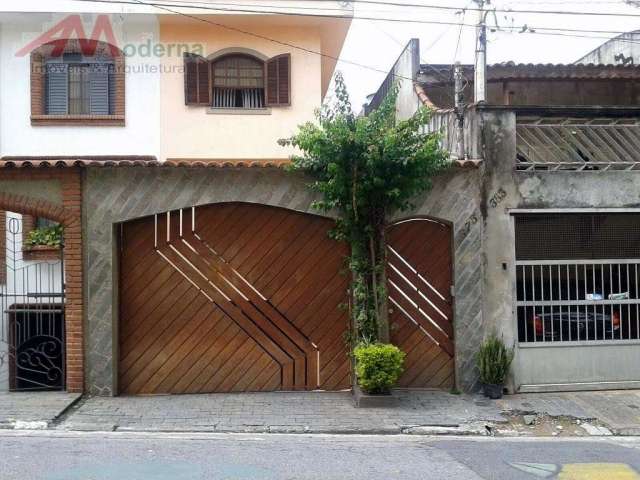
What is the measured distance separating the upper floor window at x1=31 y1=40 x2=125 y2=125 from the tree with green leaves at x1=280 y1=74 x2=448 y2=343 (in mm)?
6598

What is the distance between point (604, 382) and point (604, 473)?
3.86 meters

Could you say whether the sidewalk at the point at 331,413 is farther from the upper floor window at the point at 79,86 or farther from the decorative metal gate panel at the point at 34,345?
the upper floor window at the point at 79,86

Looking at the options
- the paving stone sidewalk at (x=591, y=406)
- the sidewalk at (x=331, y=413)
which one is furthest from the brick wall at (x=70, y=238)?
the paving stone sidewalk at (x=591, y=406)

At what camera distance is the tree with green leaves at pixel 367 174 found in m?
8.73

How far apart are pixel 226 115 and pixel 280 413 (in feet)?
25.6

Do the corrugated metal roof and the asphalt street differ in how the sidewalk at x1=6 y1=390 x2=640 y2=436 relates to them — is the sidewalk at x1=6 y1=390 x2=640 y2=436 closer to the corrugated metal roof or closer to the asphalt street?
the asphalt street

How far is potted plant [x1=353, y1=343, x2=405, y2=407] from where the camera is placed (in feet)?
28.8

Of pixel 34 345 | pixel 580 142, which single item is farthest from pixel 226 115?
pixel 580 142

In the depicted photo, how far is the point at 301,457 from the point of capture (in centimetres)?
670

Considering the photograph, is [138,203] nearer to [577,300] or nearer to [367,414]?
[367,414]

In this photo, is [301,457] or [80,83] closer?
[301,457]

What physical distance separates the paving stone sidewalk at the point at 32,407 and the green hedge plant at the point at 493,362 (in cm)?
532

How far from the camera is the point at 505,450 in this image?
7.20 metres

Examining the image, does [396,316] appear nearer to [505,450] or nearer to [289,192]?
[289,192]
